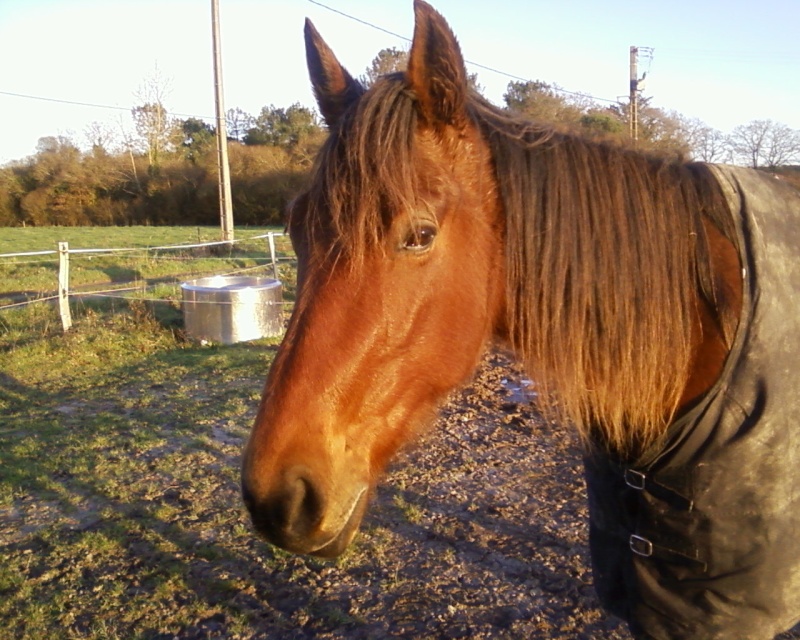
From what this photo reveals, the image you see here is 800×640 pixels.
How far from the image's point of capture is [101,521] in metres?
4.08

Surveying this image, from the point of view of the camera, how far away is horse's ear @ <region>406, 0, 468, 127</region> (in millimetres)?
1407

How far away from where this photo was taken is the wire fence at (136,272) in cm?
938

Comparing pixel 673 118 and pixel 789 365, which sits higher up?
pixel 673 118

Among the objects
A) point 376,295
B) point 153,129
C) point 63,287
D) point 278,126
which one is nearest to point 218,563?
point 376,295

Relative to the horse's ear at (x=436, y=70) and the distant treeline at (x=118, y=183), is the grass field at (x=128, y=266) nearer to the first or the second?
the distant treeline at (x=118, y=183)

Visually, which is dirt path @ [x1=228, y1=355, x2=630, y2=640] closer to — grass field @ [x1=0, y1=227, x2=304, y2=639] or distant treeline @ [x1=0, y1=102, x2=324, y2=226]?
grass field @ [x1=0, y1=227, x2=304, y2=639]

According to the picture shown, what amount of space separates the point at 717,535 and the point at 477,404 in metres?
4.51

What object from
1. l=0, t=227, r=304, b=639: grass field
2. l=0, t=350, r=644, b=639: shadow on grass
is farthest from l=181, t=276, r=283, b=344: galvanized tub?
l=0, t=350, r=644, b=639: shadow on grass

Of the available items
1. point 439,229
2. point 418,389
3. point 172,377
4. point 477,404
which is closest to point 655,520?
point 418,389

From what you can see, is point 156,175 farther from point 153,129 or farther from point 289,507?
point 289,507

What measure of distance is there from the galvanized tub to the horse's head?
7725 millimetres

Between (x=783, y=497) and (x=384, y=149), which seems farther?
(x=783, y=497)

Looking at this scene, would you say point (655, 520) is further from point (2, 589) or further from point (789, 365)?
point (2, 589)

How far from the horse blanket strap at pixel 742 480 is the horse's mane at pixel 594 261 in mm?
84
